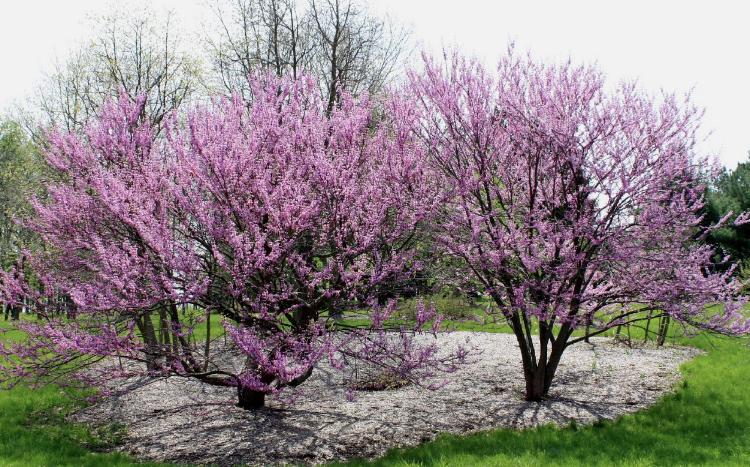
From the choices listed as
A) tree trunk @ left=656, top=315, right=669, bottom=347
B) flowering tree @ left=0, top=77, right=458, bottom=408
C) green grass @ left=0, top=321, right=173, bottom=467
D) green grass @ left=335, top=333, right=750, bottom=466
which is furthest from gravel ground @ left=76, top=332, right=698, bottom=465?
tree trunk @ left=656, top=315, right=669, bottom=347

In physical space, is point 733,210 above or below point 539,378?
above

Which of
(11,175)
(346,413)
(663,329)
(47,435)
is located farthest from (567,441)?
(11,175)

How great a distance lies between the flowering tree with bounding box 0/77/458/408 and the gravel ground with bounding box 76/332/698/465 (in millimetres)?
699

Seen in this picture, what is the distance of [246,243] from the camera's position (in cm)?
568

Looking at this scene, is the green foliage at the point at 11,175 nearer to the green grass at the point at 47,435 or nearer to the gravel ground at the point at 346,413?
the green grass at the point at 47,435

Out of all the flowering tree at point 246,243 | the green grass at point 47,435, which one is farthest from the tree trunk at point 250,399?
the green grass at point 47,435

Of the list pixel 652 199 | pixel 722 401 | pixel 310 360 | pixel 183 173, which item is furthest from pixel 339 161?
pixel 722 401

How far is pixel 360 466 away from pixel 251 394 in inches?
113

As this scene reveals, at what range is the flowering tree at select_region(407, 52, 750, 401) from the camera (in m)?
7.18

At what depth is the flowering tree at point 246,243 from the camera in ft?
18.8

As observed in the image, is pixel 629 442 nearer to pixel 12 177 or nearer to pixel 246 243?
pixel 246 243

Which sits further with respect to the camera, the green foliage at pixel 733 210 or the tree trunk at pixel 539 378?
the green foliage at pixel 733 210

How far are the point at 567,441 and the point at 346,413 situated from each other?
9.72ft

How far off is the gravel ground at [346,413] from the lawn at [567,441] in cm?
44
